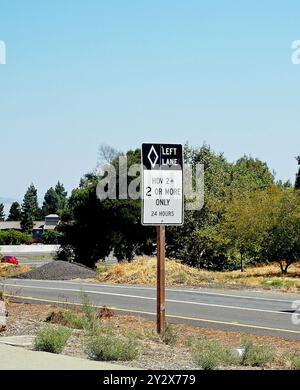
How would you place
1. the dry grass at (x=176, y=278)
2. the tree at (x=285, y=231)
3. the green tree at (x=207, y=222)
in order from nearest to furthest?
the dry grass at (x=176, y=278) < the tree at (x=285, y=231) < the green tree at (x=207, y=222)

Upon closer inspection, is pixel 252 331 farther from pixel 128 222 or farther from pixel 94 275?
pixel 128 222

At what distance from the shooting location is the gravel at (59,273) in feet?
126

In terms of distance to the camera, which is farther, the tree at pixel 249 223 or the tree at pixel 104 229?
the tree at pixel 104 229

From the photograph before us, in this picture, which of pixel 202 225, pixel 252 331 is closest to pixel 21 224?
pixel 202 225

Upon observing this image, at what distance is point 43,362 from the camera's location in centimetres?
968

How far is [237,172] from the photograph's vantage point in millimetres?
61250

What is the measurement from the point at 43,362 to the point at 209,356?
217cm

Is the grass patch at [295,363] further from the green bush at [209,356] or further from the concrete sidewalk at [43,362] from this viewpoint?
the concrete sidewalk at [43,362]

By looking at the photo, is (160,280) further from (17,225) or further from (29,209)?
(17,225)

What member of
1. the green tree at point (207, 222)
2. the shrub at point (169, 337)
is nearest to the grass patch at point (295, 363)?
the shrub at point (169, 337)

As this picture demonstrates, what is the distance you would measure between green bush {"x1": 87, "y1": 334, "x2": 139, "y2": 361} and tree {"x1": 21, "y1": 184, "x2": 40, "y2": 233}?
13818cm

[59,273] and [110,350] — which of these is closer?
[110,350]

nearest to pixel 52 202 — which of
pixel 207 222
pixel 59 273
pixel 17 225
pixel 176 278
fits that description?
pixel 17 225

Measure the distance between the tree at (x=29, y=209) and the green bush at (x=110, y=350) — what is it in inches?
5440
